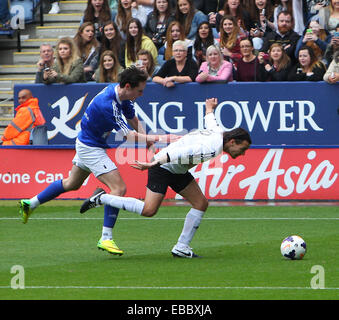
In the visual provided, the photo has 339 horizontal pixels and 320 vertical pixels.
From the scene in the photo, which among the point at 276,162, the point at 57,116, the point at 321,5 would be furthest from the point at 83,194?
the point at 321,5

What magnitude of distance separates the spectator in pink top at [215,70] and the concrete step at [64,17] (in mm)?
6247

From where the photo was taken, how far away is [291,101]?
57.7 feet

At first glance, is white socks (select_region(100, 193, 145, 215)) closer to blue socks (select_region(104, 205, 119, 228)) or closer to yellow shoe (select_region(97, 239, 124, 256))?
blue socks (select_region(104, 205, 119, 228))

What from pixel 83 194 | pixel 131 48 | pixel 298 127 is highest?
pixel 131 48

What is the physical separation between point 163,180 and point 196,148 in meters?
0.74

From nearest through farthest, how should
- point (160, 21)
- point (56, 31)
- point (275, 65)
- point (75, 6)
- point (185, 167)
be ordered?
1. point (185, 167)
2. point (275, 65)
3. point (160, 21)
4. point (56, 31)
5. point (75, 6)

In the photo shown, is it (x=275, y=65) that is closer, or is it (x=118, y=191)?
(x=118, y=191)

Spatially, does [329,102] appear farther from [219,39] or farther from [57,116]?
[57,116]

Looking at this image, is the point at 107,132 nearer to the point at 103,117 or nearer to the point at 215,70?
the point at 103,117

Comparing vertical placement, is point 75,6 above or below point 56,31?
above

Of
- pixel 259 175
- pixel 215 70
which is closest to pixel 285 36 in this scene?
pixel 215 70

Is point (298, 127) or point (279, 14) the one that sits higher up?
point (279, 14)

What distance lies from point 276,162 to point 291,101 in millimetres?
1411

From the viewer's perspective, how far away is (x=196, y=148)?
10344 millimetres
